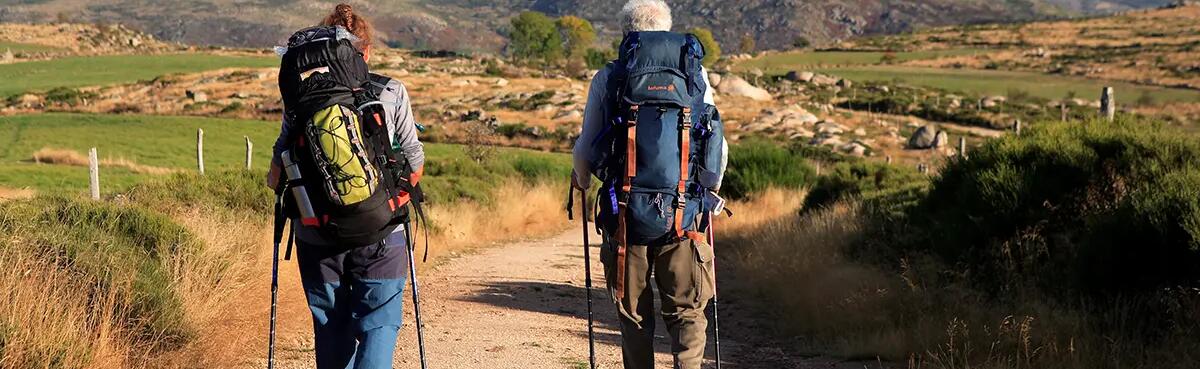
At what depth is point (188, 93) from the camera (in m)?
82.2

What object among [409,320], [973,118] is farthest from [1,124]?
[973,118]

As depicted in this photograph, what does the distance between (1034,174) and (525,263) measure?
7.35m

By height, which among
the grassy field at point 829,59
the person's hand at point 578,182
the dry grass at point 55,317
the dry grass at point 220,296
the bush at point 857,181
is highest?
the person's hand at point 578,182

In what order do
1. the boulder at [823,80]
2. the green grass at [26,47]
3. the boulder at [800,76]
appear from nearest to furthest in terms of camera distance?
the boulder at [823,80]
the boulder at [800,76]
the green grass at [26,47]

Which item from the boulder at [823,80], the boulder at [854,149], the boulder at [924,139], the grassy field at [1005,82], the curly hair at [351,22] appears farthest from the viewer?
the boulder at [823,80]

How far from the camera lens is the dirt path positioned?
9.04m

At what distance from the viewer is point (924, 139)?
69500 mm

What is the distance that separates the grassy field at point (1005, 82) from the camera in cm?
10410

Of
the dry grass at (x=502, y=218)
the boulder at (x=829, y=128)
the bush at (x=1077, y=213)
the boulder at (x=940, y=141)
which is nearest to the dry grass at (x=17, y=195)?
the dry grass at (x=502, y=218)

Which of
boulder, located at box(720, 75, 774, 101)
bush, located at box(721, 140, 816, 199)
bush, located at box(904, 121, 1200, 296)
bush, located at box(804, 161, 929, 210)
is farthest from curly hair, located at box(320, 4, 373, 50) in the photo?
boulder, located at box(720, 75, 774, 101)

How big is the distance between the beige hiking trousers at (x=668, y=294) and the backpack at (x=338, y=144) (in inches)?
47.7

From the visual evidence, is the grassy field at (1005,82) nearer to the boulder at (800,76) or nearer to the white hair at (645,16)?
the boulder at (800,76)

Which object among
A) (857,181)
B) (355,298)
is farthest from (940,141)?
(355,298)

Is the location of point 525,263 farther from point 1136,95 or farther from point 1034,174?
point 1136,95
